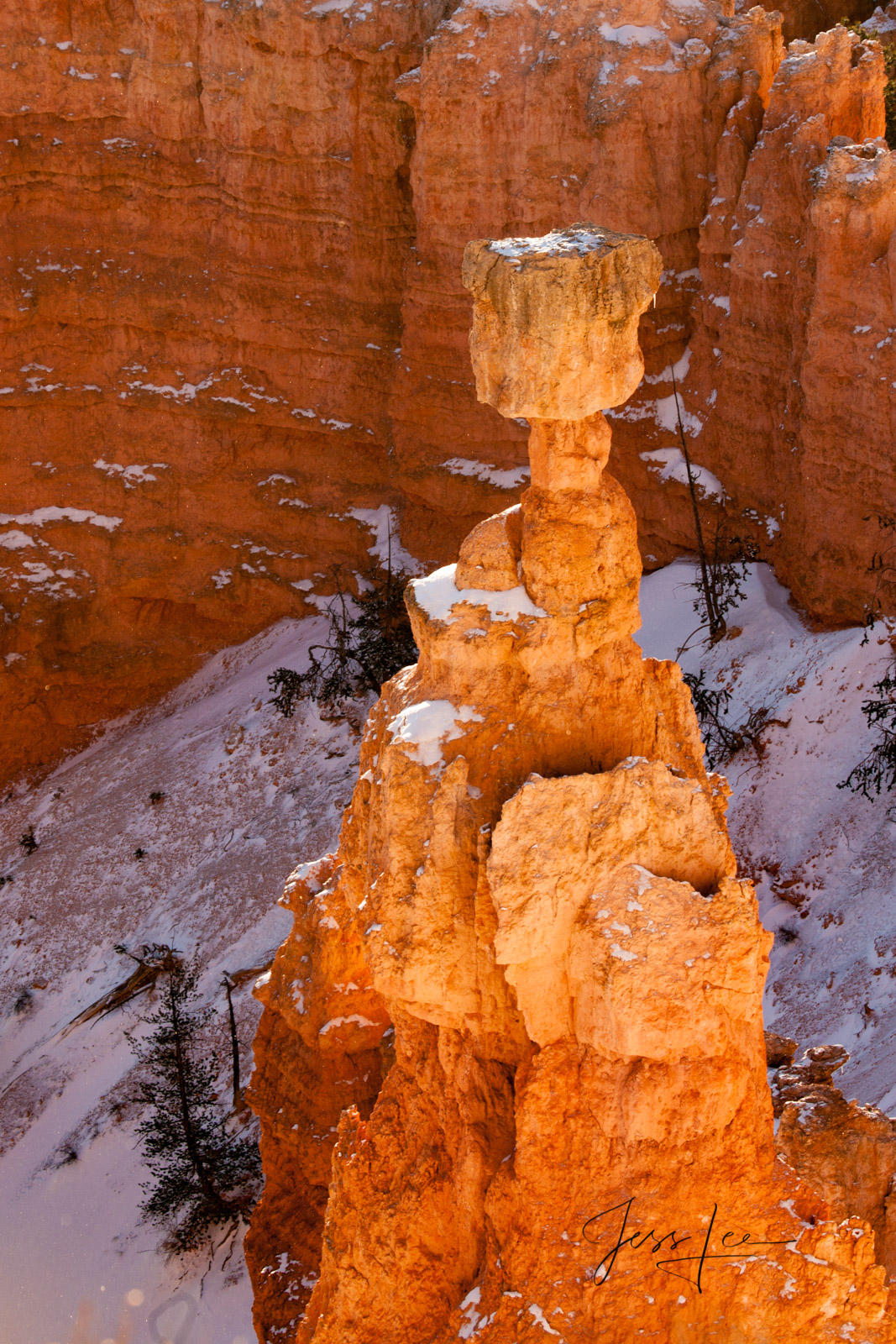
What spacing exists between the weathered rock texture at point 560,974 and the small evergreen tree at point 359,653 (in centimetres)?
1348

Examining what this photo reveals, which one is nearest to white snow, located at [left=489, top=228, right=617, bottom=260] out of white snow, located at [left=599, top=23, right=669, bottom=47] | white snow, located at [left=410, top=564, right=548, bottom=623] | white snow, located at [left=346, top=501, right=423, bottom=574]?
white snow, located at [left=410, top=564, right=548, bottom=623]

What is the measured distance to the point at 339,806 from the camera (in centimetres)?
2109

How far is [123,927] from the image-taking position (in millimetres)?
21266

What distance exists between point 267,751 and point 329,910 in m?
12.3

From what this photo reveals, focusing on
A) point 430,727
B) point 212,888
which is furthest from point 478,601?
point 212,888

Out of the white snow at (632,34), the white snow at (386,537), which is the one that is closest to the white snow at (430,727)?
the white snow at (632,34)

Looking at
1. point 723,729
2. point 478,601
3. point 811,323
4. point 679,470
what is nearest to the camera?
point 478,601

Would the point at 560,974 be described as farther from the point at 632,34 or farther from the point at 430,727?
the point at 632,34

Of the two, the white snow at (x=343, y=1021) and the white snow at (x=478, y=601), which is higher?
the white snow at (x=478, y=601)

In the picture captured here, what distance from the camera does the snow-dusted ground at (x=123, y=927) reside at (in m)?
15.7

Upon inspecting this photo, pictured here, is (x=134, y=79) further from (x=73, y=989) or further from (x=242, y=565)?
(x=73, y=989)

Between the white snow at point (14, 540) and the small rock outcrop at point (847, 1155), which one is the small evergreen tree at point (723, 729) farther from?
the white snow at point (14, 540)

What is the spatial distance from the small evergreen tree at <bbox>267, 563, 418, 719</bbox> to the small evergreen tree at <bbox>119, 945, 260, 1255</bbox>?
655 centimetres
